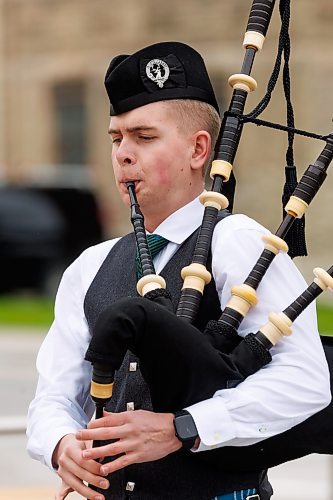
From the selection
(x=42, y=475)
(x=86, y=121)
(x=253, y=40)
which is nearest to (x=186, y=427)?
(x=253, y=40)

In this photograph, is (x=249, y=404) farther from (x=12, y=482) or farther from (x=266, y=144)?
(x=266, y=144)

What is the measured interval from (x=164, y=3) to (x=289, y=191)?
17857 millimetres

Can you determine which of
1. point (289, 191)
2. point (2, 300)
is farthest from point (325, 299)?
point (289, 191)

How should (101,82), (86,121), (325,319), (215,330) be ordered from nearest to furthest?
(215,330) → (325,319) → (101,82) → (86,121)

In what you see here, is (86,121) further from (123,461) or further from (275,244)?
(123,461)

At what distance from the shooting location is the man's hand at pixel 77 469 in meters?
2.40

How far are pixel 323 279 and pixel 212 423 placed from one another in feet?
1.10

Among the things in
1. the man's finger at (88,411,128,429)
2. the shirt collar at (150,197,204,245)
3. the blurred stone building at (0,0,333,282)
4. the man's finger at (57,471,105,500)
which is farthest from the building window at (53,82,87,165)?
the man's finger at (88,411,128,429)

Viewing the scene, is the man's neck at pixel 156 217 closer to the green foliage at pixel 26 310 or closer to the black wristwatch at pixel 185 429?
the black wristwatch at pixel 185 429

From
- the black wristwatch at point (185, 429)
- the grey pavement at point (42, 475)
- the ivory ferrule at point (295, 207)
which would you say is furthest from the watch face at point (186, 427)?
the grey pavement at point (42, 475)

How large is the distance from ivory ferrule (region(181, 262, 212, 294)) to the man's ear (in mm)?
246

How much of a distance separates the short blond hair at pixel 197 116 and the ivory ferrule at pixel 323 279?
37 cm

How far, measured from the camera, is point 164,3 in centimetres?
2014

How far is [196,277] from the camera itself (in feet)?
7.97
